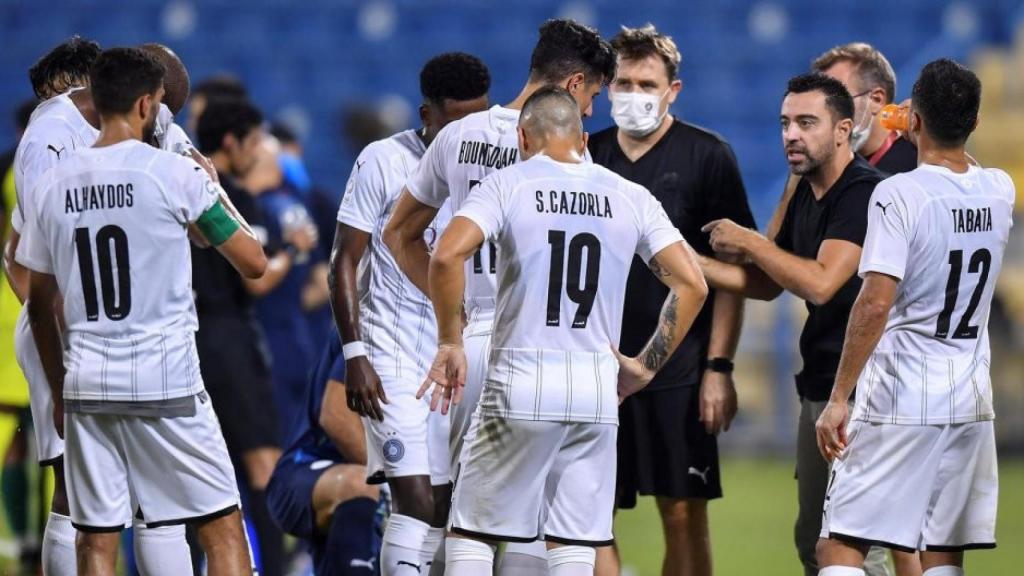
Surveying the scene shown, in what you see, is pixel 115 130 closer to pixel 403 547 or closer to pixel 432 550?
pixel 403 547

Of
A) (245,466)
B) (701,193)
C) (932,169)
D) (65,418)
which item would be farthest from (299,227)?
(932,169)

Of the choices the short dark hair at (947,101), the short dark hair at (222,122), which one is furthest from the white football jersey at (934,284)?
the short dark hair at (222,122)

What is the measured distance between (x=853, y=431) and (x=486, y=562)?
4.30ft

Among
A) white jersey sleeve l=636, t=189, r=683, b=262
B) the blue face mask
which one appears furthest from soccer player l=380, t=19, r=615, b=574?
the blue face mask

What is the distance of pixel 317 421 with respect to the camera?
6.93m

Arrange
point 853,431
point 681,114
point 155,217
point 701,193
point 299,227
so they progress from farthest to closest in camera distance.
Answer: point 681,114 → point 299,227 → point 701,193 → point 853,431 → point 155,217

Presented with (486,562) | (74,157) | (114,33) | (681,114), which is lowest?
(486,562)

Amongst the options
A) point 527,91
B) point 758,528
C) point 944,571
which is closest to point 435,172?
point 527,91

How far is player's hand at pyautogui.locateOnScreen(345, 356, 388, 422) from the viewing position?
617 centimetres

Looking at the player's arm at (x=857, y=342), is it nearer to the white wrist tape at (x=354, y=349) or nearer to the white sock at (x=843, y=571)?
the white sock at (x=843, y=571)

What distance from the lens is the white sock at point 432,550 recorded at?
Answer: 20.2 ft

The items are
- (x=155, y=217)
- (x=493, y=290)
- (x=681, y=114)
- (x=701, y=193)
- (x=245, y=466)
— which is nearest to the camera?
(x=155, y=217)

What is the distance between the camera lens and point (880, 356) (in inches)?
216

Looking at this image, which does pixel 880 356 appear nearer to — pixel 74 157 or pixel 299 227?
pixel 74 157
